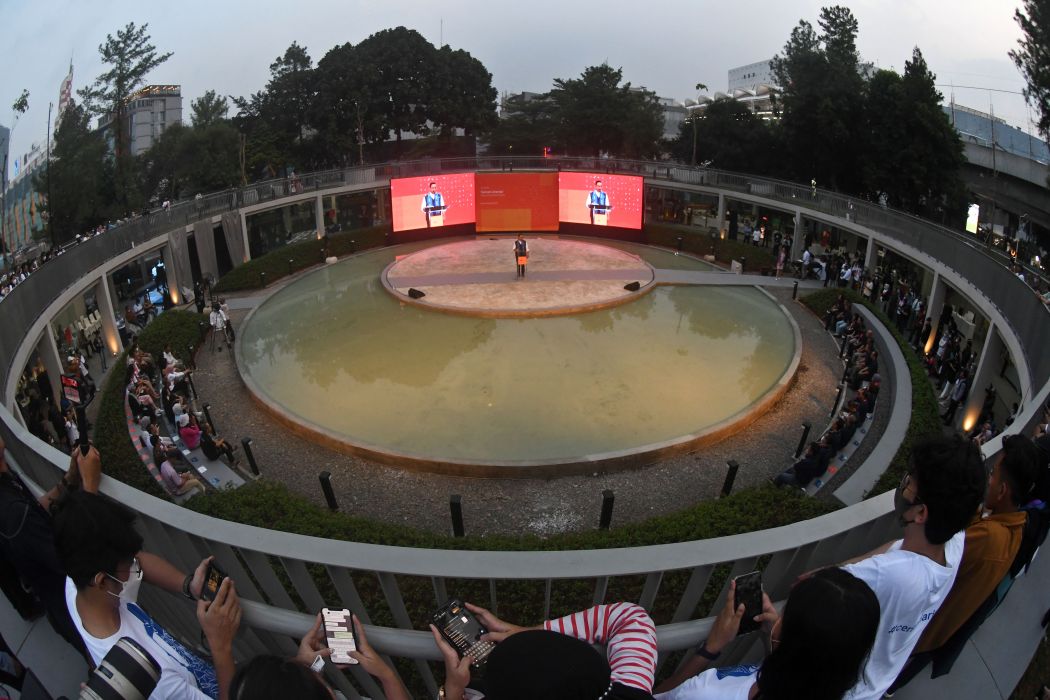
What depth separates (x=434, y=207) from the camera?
27.8 meters

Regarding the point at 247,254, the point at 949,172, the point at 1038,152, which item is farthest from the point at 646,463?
the point at 1038,152

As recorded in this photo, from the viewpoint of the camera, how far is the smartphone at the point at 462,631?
2.42 m

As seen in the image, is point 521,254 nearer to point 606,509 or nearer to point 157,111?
point 606,509

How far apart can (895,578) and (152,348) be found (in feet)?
56.2

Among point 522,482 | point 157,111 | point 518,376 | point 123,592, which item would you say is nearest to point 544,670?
point 123,592

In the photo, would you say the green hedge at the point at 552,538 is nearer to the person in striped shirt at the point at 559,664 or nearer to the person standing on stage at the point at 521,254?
the person in striped shirt at the point at 559,664

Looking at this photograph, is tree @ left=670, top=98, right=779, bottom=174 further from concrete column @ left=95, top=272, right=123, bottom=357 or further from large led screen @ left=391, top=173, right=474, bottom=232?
concrete column @ left=95, top=272, right=123, bottom=357

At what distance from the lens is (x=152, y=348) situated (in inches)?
628

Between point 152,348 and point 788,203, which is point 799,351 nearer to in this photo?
point 788,203

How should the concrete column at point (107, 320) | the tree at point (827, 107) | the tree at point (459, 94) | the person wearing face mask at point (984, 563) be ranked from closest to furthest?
the person wearing face mask at point (984, 563) < the concrete column at point (107, 320) < the tree at point (827, 107) < the tree at point (459, 94)

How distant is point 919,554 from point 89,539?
3388 millimetres

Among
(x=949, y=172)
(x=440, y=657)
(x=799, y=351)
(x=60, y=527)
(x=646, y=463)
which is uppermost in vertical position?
(x=949, y=172)

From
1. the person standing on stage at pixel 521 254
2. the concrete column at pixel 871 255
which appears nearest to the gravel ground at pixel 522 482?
the concrete column at pixel 871 255

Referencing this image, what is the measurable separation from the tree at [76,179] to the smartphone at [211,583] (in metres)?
36.4
